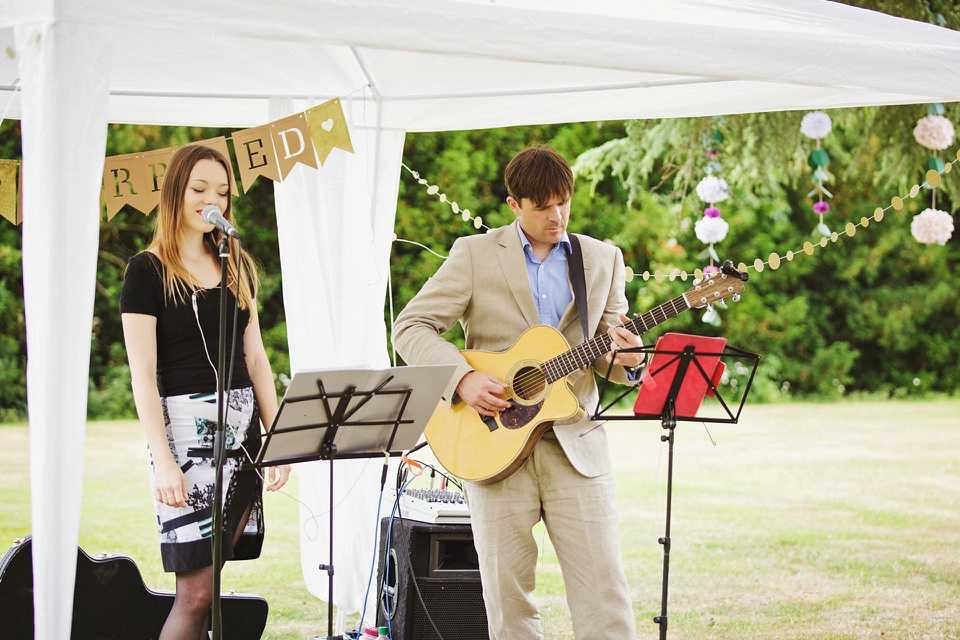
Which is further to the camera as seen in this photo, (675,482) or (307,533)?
(675,482)

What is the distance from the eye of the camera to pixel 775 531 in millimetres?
7750

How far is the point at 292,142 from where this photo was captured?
3.63 m

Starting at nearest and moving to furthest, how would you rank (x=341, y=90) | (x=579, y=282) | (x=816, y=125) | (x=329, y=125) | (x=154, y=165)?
(x=579, y=282) → (x=329, y=125) → (x=154, y=165) → (x=341, y=90) → (x=816, y=125)

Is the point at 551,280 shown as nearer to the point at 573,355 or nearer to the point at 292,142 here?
the point at 573,355

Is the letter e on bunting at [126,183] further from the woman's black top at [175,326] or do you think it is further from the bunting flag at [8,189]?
the woman's black top at [175,326]

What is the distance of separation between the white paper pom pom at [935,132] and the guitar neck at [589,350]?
2999 millimetres

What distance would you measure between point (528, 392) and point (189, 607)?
1199mm

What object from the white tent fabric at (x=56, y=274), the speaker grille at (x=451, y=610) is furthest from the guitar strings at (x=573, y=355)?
the white tent fabric at (x=56, y=274)

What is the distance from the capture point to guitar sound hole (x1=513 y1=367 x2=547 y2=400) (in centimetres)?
337

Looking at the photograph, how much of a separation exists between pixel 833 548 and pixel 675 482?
2912 mm

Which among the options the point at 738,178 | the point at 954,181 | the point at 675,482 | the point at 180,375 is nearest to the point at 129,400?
the point at 675,482

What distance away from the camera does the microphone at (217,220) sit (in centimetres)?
288

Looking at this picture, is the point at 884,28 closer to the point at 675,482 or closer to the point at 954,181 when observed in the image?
the point at 954,181

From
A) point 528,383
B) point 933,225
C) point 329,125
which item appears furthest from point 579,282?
point 933,225
